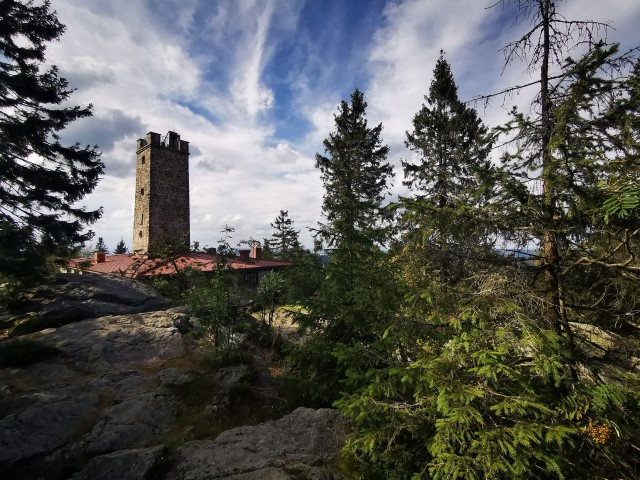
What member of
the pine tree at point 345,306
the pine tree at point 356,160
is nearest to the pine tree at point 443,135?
the pine tree at point 356,160

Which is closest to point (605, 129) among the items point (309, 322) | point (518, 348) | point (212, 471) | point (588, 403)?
point (518, 348)

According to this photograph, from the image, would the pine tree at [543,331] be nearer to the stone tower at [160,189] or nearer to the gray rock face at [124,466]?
the gray rock face at [124,466]

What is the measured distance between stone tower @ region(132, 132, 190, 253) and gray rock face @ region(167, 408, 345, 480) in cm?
2122

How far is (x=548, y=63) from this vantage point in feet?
11.3

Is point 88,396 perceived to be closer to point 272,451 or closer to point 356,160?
point 272,451

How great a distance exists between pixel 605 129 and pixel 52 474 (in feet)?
26.9

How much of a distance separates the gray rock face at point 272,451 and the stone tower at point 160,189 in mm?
Answer: 21221

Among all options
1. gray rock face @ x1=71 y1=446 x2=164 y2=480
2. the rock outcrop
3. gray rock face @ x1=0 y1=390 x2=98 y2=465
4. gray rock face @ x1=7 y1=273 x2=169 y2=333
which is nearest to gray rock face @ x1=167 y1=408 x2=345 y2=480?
the rock outcrop

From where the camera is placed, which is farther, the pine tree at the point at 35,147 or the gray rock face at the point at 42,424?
the pine tree at the point at 35,147

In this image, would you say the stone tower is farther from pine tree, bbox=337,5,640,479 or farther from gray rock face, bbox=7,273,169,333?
pine tree, bbox=337,5,640,479

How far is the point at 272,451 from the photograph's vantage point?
4320mm

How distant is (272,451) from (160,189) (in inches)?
974

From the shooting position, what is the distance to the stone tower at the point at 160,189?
2405cm

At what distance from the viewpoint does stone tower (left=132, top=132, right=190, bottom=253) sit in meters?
24.0
